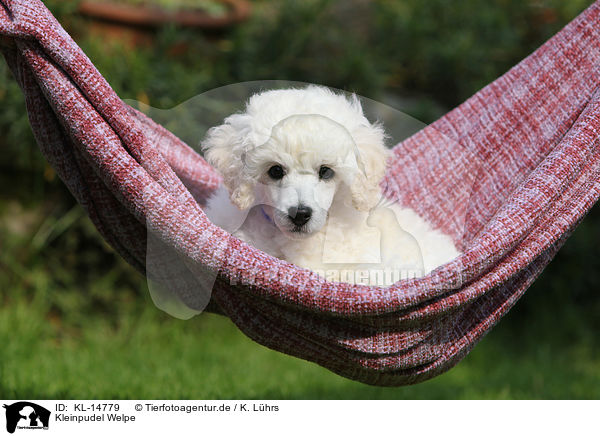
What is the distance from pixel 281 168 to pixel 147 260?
53 cm

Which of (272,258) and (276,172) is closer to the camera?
(272,258)

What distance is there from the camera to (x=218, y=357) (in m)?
4.37

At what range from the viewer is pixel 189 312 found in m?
2.32

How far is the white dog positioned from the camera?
6.77 feet

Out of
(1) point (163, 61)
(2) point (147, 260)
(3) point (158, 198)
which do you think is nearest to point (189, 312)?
(2) point (147, 260)

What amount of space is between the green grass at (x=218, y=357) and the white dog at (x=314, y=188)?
151 centimetres

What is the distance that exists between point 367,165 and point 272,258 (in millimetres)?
464

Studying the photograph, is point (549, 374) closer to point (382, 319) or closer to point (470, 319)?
point (470, 319)
